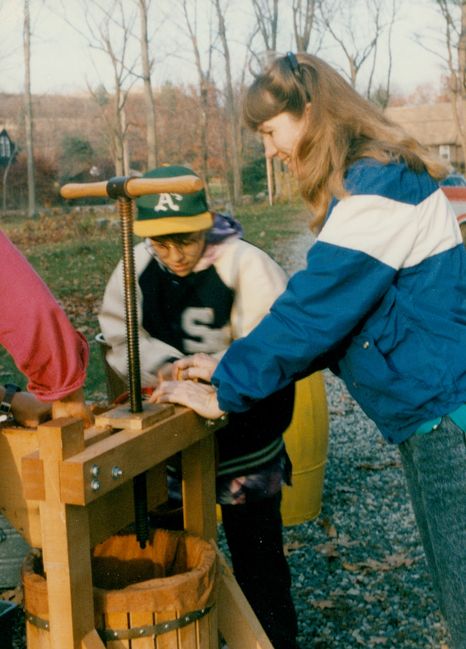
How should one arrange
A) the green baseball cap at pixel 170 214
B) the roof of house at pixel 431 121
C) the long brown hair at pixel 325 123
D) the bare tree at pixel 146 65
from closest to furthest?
the long brown hair at pixel 325 123, the green baseball cap at pixel 170 214, the bare tree at pixel 146 65, the roof of house at pixel 431 121

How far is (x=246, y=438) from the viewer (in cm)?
280

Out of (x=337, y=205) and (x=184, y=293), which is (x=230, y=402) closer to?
(x=337, y=205)

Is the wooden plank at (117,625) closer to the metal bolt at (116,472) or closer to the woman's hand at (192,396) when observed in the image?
the metal bolt at (116,472)

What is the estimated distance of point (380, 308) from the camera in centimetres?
212

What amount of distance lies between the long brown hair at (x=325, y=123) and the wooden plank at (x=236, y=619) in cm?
103

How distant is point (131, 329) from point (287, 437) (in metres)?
2.56

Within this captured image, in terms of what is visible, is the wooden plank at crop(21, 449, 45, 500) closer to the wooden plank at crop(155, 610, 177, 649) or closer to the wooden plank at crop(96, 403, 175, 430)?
the wooden plank at crop(96, 403, 175, 430)

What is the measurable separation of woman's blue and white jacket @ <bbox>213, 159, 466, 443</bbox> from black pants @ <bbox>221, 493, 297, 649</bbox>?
78 centimetres

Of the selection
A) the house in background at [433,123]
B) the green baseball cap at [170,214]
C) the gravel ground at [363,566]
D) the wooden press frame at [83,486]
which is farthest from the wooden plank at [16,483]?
the house in background at [433,123]

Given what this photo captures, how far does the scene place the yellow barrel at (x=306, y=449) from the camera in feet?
14.8

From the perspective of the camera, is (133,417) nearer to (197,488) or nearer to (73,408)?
(73,408)

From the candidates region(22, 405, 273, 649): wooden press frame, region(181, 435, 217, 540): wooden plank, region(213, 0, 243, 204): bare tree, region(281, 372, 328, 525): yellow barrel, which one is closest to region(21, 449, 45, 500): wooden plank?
region(22, 405, 273, 649): wooden press frame

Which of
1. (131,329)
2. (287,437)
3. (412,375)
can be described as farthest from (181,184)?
(287,437)

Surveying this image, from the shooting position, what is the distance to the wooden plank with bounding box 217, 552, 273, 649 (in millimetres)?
2271
